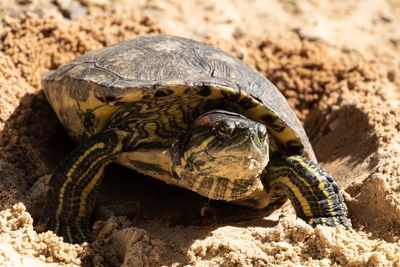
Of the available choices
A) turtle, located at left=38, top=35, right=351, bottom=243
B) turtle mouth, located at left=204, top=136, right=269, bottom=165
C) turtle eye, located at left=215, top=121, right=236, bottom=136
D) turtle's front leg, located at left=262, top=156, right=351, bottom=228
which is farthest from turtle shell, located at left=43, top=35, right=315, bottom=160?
turtle mouth, located at left=204, top=136, right=269, bottom=165

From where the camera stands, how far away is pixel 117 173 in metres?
4.88

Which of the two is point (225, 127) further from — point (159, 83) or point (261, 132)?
point (159, 83)

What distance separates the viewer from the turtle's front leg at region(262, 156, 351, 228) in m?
4.00

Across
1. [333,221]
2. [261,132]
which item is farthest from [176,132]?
[333,221]

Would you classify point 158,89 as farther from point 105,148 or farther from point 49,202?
point 49,202

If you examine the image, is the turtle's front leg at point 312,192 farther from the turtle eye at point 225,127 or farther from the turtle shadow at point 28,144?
the turtle shadow at point 28,144

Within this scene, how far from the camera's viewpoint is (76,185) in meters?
3.99

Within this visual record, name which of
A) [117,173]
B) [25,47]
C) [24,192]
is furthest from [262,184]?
[25,47]

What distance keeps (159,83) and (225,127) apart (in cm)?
65

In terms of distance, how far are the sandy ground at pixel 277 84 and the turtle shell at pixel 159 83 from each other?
0.51 m

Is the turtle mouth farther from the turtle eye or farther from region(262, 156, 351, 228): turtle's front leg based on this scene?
region(262, 156, 351, 228): turtle's front leg

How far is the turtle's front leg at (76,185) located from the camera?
394 cm

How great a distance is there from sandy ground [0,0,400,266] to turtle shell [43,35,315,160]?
0.51 meters

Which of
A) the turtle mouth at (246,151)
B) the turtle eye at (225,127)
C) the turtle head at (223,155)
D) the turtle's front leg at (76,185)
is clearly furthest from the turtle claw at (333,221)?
the turtle's front leg at (76,185)
